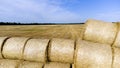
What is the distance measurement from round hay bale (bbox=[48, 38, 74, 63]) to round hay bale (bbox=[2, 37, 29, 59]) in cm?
73

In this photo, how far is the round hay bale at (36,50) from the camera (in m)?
5.53

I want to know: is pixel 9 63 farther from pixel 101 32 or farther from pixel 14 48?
pixel 101 32

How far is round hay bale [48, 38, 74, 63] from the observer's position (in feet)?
17.7

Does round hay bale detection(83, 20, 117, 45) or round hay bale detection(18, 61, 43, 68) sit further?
round hay bale detection(18, 61, 43, 68)

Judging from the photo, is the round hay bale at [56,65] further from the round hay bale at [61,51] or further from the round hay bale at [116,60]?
the round hay bale at [116,60]

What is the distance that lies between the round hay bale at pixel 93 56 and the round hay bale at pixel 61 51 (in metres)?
0.45

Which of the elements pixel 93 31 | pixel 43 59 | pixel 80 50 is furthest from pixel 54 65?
pixel 93 31

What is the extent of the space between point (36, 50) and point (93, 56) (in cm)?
144

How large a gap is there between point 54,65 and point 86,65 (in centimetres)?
85

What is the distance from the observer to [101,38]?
5258mm

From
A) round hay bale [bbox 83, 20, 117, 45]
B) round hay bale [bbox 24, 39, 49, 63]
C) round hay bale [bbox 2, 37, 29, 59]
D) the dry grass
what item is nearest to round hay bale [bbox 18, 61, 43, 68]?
round hay bale [bbox 24, 39, 49, 63]

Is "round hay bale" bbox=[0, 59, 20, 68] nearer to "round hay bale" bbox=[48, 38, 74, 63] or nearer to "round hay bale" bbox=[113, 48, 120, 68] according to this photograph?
"round hay bale" bbox=[48, 38, 74, 63]

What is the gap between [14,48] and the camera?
581 cm

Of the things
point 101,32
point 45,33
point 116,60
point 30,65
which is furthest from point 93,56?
point 45,33
